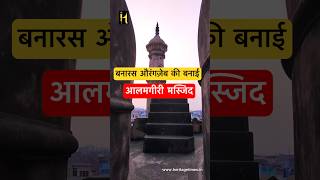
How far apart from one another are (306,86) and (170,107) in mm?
7791

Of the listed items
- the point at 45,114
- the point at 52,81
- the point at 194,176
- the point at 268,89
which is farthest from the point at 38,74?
the point at 194,176

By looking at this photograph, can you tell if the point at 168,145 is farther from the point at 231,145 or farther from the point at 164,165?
the point at 231,145

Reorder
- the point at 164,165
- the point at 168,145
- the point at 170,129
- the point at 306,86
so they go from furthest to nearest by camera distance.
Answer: the point at 170,129 < the point at 168,145 < the point at 164,165 < the point at 306,86

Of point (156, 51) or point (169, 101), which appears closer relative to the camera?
point (169, 101)

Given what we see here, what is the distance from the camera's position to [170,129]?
336 inches

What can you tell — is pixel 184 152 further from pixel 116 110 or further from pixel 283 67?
pixel 283 67

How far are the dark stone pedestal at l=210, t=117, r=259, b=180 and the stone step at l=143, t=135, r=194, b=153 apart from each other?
349 centimetres

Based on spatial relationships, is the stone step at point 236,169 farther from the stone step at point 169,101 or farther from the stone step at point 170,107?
the stone step at point 169,101

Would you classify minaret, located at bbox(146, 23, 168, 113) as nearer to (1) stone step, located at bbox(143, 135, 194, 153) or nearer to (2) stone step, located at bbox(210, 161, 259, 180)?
(1) stone step, located at bbox(143, 135, 194, 153)

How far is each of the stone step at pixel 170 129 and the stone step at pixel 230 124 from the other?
4160mm

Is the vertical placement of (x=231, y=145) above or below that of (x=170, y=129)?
above

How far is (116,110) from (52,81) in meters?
1.75

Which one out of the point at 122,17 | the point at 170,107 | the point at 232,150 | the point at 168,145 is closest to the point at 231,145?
the point at 232,150

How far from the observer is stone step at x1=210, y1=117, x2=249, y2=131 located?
4.26m
